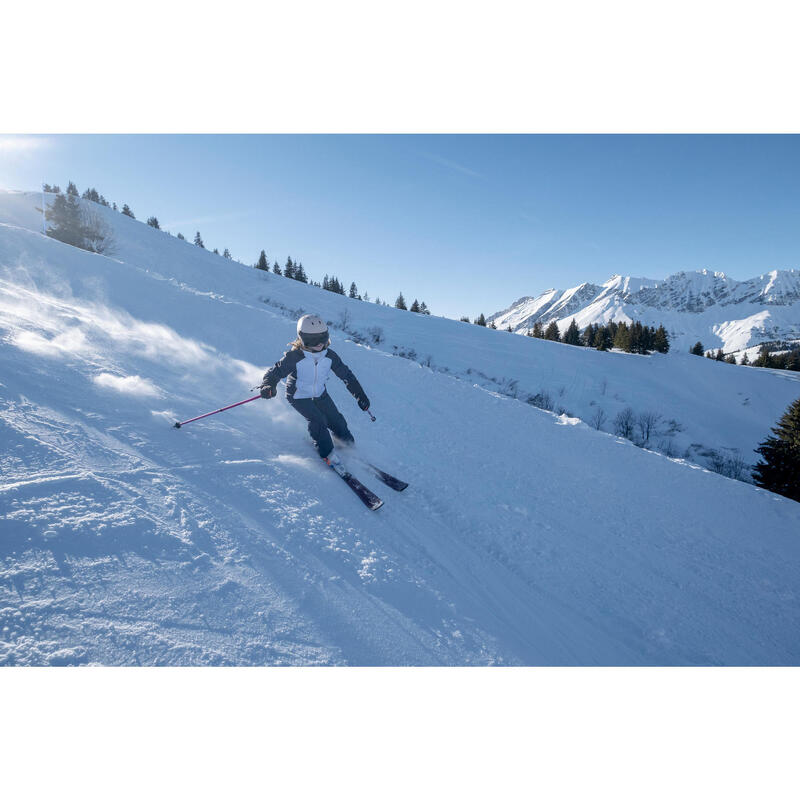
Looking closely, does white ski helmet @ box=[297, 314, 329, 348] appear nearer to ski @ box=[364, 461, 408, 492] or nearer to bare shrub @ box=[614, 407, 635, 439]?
ski @ box=[364, 461, 408, 492]

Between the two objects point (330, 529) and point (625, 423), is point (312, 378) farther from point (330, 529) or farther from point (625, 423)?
point (625, 423)

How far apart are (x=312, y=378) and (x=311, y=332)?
2.24ft

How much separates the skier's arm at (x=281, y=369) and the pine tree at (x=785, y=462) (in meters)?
16.0

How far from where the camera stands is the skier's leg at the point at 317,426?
509 centimetres

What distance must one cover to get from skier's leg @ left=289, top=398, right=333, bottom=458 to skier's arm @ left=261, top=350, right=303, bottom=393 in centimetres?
42

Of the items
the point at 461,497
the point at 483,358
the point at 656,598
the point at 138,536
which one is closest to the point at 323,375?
the point at 461,497

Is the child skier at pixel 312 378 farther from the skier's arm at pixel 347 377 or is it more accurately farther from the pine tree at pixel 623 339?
the pine tree at pixel 623 339

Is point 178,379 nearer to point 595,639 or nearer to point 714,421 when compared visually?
point 595,639

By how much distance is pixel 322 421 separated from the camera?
5.29 metres

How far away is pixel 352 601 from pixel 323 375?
10.8 feet

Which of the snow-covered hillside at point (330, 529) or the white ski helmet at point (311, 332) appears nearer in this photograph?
the snow-covered hillside at point (330, 529)

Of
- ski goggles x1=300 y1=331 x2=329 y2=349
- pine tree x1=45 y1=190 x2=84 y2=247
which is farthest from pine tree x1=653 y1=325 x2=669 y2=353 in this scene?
pine tree x1=45 y1=190 x2=84 y2=247

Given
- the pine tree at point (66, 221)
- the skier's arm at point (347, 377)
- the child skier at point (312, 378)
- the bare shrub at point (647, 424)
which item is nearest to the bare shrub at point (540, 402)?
the bare shrub at point (647, 424)

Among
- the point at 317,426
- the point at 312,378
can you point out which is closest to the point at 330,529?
the point at 317,426
